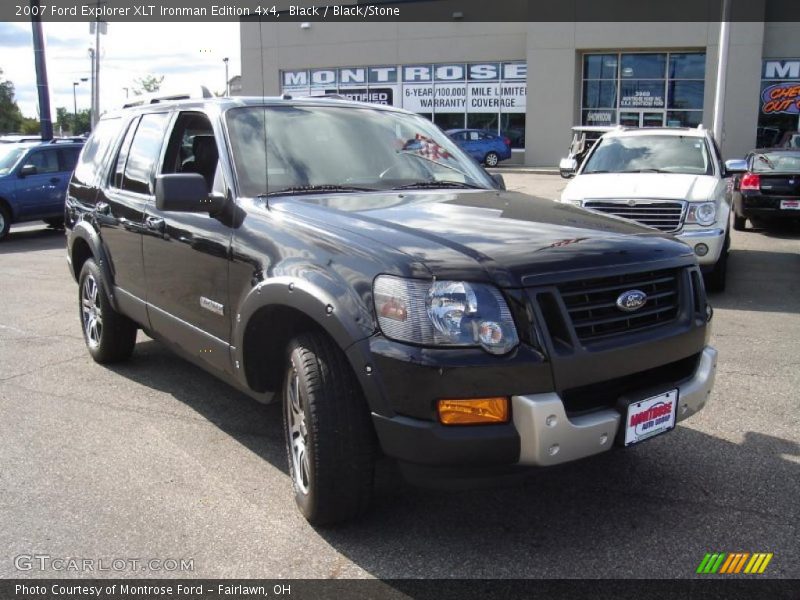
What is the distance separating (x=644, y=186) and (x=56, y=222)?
12.3m

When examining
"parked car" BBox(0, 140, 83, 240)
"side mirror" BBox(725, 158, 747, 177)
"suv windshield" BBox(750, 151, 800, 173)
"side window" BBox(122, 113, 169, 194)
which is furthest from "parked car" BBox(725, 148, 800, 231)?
"parked car" BBox(0, 140, 83, 240)

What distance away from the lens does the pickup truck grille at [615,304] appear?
2.91 meters

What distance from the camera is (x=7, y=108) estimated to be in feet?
227

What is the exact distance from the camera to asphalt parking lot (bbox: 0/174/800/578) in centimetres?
307

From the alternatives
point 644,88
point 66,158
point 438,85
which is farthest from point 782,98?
point 66,158

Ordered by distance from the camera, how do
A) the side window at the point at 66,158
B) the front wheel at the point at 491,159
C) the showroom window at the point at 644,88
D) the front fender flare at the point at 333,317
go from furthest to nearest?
1. the front wheel at the point at 491,159
2. the showroom window at the point at 644,88
3. the side window at the point at 66,158
4. the front fender flare at the point at 333,317

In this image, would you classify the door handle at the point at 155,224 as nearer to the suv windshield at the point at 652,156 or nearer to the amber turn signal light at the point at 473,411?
the amber turn signal light at the point at 473,411

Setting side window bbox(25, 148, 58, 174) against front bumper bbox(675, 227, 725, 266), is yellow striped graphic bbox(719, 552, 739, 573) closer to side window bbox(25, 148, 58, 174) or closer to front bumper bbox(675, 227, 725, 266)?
front bumper bbox(675, 227, 725, 266)

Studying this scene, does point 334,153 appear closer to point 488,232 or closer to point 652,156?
point 488,232

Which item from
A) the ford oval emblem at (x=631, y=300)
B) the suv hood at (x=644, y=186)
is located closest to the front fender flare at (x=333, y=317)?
the ford oval emblem at (x=631, y=300)

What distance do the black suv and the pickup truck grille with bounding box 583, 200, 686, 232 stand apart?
12.7 feet

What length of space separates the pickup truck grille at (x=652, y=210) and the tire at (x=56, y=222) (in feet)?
37.9

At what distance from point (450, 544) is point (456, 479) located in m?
0.55

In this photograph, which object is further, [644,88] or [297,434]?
[644,88]
